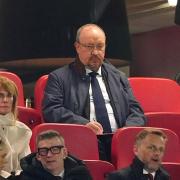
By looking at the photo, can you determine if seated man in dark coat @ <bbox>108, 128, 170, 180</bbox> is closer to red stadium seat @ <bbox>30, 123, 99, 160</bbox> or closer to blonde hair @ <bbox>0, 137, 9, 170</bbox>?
red stadium seat @ <bbox>30, 123, 99, 160</bbox>

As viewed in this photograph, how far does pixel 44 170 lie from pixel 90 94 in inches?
36.9

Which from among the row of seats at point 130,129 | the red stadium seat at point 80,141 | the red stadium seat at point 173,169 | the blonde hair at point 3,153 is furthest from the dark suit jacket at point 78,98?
the blonde hair at point 3,153

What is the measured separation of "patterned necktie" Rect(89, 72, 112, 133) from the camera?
350 centimetres

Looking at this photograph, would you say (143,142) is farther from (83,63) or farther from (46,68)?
(46,68)

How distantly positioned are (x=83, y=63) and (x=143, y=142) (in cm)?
86

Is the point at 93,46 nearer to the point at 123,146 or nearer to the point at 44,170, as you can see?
the point at 123,146

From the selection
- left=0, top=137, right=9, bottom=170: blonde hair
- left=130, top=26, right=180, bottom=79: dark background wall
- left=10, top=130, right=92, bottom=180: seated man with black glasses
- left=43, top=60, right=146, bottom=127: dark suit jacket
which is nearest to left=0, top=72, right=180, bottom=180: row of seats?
left=43, top=60, right=146, bottom=127: dark suit jacket

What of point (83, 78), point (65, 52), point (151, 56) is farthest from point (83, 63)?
point (151, 56)

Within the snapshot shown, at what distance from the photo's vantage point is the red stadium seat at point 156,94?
397cm

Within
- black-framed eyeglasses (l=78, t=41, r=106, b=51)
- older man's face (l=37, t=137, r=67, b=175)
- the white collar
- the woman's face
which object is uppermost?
black-framed eyeglasses (l=78, t=41, r=106, b=51)

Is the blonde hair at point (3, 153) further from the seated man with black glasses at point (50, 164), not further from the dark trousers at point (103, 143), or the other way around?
the dark trousers at point (103, 143)

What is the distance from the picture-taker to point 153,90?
4016 millimetres

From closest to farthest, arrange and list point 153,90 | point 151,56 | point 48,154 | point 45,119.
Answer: point 48,154
point 45,119
point 153,90
point 151,56

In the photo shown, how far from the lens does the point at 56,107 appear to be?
3.46 m
